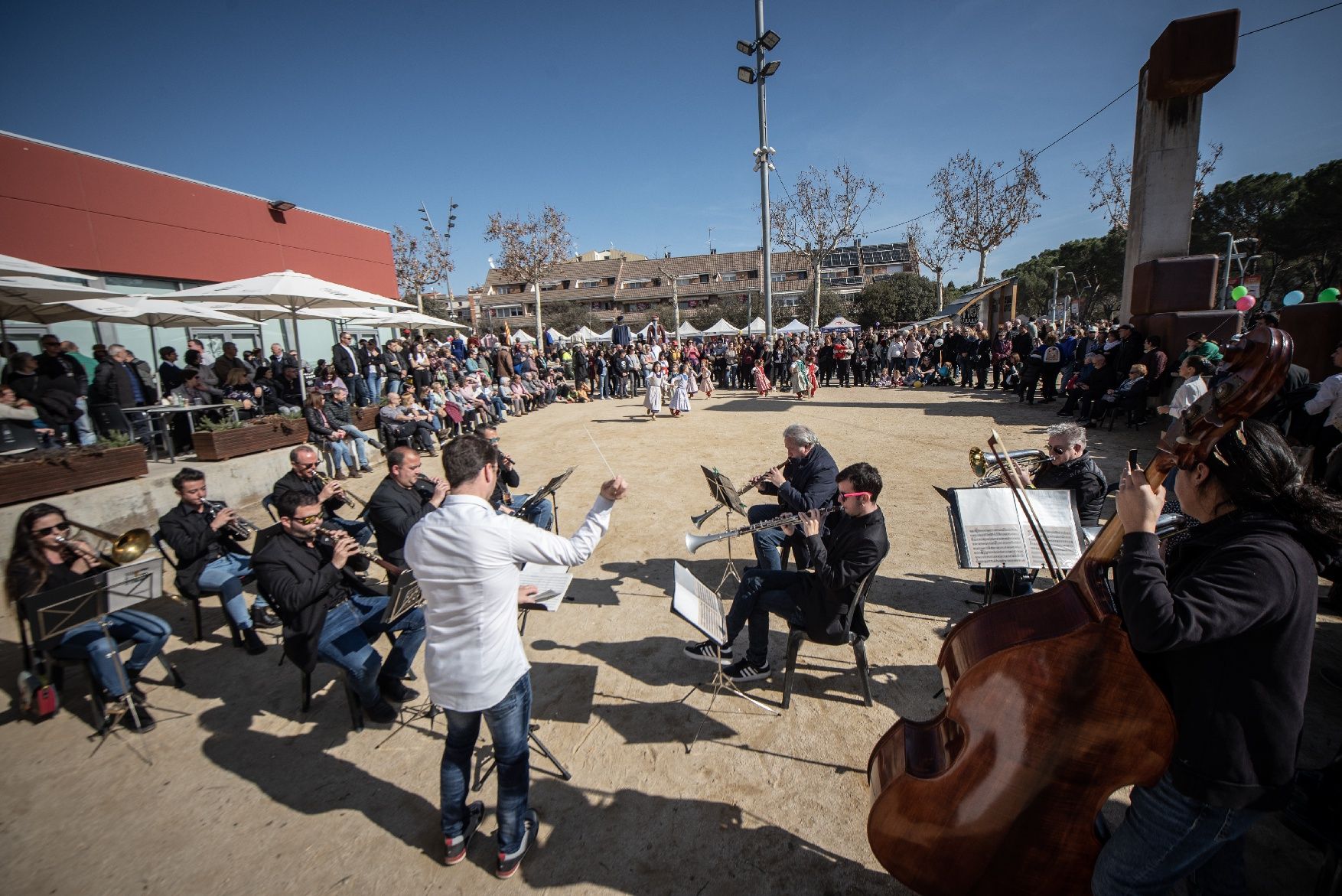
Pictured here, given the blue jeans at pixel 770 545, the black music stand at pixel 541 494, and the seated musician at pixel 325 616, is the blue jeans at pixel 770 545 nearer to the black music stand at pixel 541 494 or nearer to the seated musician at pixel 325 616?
the black music stand at pixel 541 494

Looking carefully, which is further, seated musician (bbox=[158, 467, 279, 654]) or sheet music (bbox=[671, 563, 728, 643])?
seated musician (bbox=[158, 467, 279, 654])

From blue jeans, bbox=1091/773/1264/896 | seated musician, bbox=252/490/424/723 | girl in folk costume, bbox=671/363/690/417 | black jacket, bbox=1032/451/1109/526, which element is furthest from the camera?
girl in folk costume, bbox=671/363/690/417

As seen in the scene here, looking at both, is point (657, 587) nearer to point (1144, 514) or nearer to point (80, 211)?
point (1144, 514)

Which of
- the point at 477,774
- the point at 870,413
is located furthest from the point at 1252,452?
the point at 870,413

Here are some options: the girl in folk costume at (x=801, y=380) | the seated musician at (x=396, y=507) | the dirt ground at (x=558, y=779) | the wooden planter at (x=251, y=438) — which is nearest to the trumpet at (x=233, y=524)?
the dirt ground at (x=558, y=779)

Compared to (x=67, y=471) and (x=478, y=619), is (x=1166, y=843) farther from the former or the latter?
(x=67, y=471)

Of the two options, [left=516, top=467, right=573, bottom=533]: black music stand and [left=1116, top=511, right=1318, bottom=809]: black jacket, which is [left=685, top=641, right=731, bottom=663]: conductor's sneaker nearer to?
[left=516, top=467, right=573, bottom=533]: black music stand

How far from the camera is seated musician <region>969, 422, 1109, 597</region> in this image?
4.32m

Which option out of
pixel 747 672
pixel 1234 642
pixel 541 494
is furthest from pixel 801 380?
pixel 1234 642

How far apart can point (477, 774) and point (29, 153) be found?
63.1 feet

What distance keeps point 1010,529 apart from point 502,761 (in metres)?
3.42

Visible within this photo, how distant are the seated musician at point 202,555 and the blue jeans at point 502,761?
3.12 m

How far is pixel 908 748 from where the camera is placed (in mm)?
2111

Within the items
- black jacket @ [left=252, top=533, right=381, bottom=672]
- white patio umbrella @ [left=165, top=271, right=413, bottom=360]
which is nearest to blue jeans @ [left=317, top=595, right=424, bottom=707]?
black jacket @ [left=252, top=533, right=381, bottom=672]
